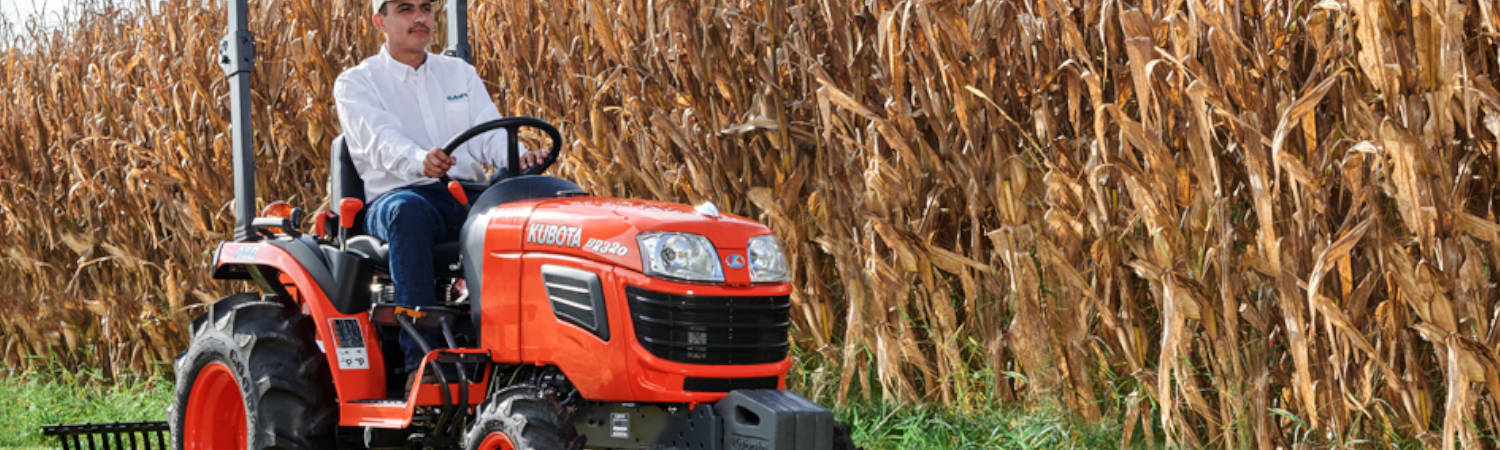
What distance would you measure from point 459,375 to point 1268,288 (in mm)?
2156

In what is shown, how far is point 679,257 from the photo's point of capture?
12.2 ft

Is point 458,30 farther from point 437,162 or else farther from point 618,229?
point 618,229

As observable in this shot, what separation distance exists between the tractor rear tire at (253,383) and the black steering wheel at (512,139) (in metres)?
0.66

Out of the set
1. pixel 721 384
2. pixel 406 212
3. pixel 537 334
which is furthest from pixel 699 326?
pixel 406 212

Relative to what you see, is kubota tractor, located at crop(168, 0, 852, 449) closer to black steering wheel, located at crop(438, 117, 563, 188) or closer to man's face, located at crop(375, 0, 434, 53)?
black steering wheel, located at crop(438, 117, 563, 188)

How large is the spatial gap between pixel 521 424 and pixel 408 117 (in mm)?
1444

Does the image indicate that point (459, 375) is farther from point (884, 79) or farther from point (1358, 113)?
point (1358, 113)

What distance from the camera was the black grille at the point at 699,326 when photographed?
146 inches

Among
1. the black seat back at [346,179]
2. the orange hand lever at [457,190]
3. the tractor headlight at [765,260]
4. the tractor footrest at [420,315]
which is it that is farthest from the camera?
the black seat back at [346,179]

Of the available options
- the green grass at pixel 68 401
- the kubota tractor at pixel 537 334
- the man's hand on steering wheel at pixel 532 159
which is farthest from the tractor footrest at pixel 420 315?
the green grass at pixel 68 401

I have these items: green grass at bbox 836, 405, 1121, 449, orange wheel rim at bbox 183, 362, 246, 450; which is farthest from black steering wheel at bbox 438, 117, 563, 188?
green grass at bbox 836, 405, 1121, 449

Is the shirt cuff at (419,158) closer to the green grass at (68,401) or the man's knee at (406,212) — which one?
the man's knee at (406,212)

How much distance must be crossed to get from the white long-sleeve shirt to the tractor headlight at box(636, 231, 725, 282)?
Result: 33.6 inches

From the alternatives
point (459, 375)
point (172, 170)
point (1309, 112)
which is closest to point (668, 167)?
point (459, 375)
